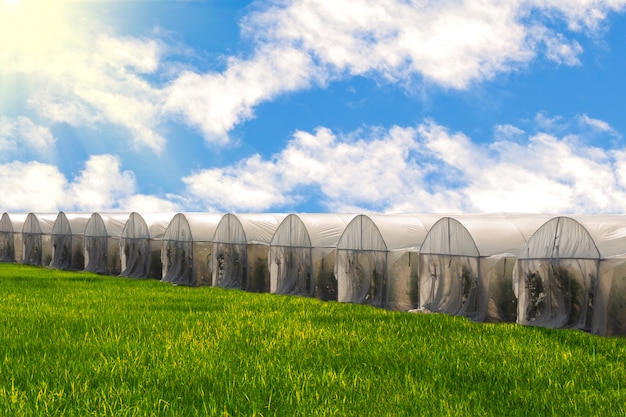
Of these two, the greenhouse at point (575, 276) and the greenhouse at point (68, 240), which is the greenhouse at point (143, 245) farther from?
the greenhouse at point (575, 276)

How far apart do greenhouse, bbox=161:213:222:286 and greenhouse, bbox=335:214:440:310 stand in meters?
8.32

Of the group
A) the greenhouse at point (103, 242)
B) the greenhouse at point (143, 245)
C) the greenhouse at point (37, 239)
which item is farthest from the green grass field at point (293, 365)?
the greenhouse at point (37, 239)

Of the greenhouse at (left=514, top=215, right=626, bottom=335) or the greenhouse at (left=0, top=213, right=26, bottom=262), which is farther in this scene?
the greenhouse at (left=0, top=213, right=26, bottom=262)

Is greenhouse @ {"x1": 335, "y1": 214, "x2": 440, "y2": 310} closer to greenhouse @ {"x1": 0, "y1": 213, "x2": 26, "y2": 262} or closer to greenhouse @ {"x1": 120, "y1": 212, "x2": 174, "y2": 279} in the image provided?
greenhouse @ {"x1": 120, "y1": 212, "x2": 174, "y2": 279}

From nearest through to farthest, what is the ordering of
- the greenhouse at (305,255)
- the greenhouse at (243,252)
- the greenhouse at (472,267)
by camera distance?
the greenhouse at (472,267) < the greenhouse at (305,255) < the greenhouse at (243,252)

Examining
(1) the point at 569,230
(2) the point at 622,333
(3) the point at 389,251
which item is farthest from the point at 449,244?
(2) the point at 622,333

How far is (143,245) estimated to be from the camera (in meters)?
33.7

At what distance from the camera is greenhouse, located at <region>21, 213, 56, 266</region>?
4262 cm

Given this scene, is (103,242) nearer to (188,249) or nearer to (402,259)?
(188,249)

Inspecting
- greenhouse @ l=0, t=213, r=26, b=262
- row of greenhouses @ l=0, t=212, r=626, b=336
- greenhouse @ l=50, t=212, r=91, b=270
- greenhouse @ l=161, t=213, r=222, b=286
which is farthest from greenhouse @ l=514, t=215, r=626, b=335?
greenhouse @ l=0, t=213, r=26, b=262

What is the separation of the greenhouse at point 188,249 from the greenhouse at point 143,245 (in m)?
1.33

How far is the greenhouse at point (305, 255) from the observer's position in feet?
82.1

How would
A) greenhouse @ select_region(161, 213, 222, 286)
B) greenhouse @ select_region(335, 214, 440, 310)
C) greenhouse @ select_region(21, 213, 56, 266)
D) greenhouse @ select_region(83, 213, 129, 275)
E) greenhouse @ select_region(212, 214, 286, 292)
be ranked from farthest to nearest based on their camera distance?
greenhouse @ select_region(21, 213, 56, 266) < greenhouse @ select_region(83, 213, 129, 275) < greenhouse @ select_region(161, 213, 222, 286) < greenhouse @ select_region(212, 214, 286, 292) < greenhouse @ select_region(335, 214, 440, 310)

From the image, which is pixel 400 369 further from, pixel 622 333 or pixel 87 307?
pixel 87 307
